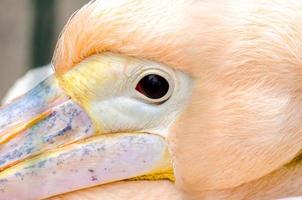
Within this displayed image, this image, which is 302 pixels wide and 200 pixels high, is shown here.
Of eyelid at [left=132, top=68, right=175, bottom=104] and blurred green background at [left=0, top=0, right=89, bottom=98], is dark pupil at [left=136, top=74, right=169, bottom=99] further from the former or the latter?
blurred green background at [left=0, top=0, right=89, bottom=98]

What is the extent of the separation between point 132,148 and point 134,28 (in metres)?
0.29

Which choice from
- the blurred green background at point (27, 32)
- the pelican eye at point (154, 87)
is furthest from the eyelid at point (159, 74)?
the blurred green background at point (27, 32)

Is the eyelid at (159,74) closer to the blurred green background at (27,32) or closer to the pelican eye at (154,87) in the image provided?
the pelican eye at (154,87)

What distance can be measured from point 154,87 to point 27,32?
172 cm

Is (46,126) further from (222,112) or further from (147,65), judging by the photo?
(222,112)

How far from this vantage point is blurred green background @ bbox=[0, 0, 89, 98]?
11.1 feet

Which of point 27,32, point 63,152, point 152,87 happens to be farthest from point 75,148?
point 27,32

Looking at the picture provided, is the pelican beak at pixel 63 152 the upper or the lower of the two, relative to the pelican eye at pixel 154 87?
lower

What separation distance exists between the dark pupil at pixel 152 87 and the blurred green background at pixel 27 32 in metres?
1.32

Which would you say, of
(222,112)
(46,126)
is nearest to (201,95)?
(222,112)

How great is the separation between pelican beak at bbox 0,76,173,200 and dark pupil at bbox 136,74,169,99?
0.33 feet

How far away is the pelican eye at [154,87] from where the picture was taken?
202 centimetres

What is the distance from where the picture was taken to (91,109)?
2072 mm

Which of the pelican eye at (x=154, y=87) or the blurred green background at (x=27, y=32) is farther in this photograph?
A: the blurred green background at (x=27, y=32)
